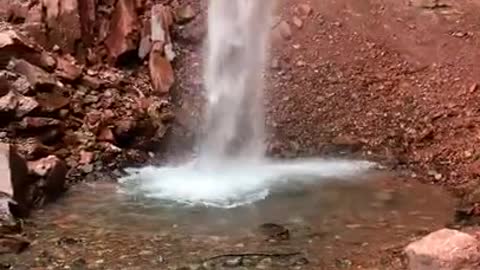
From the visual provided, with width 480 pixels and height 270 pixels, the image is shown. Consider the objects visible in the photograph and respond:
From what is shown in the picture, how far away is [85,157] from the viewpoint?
23.7ft

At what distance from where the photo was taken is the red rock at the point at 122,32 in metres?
8.68

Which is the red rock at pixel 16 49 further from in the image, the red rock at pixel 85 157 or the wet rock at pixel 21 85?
the red rock at pixel 85 157

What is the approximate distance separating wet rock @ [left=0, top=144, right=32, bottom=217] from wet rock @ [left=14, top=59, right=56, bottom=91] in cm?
135

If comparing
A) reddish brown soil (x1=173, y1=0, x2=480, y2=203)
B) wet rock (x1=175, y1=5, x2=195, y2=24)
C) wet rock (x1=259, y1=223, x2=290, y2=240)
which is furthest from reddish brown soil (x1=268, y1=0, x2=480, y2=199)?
wet rock (x1=259, y1=223, x2=290, y2=240)

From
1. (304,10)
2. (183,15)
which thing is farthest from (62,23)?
(304,10)

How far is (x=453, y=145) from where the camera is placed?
7781mm

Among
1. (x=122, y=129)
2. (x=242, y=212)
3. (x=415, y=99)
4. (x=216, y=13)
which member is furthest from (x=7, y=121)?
(x=415, y=99)

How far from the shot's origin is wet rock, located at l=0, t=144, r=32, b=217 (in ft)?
19.4

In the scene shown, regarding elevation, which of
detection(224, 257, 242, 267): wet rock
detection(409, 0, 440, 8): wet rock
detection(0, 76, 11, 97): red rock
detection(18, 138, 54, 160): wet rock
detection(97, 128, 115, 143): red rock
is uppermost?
detection(409, 0, 440, 8): wet rock

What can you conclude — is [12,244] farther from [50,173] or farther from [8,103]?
[8,103]

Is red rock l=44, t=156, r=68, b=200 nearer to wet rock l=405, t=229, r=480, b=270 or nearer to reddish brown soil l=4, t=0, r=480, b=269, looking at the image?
reddish brown soil l=4, t=0, r=480, b=269

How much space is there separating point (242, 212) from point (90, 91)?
2619 millimetres

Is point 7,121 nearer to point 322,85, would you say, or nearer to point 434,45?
point 322,85

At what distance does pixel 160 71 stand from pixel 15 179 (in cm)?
285
